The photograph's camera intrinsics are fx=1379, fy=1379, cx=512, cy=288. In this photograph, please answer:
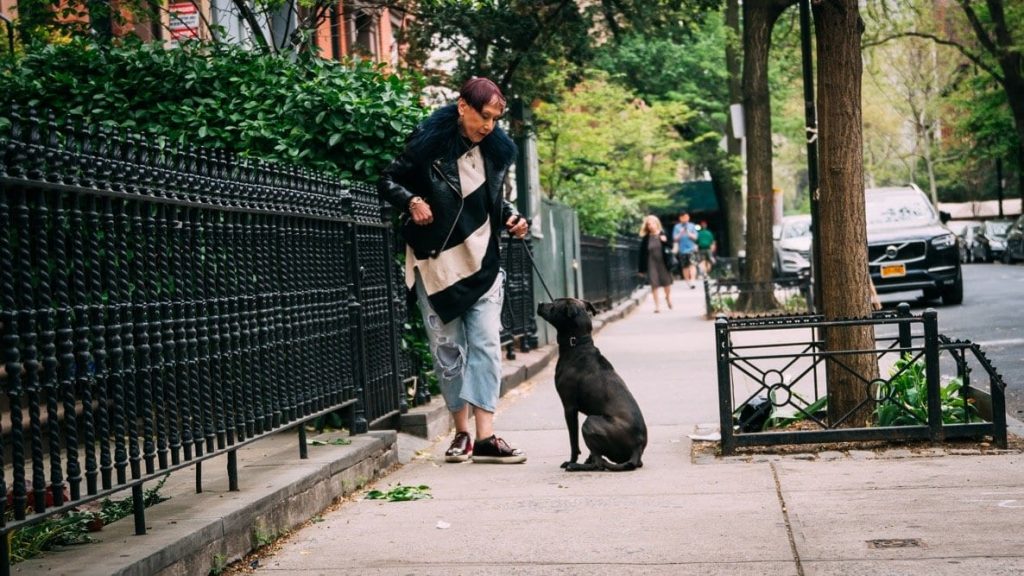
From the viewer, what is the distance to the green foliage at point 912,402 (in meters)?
7.73

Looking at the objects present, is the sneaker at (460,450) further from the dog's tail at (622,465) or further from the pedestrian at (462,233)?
the dog's tail at (622,465)

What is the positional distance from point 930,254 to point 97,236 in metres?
19.4

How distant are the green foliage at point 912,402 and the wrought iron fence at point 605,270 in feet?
43.9

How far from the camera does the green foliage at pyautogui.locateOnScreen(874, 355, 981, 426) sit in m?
7.73

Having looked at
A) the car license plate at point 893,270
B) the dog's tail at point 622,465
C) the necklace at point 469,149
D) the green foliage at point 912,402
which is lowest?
the dog's tail at point 622,465

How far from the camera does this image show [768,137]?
22109 mm

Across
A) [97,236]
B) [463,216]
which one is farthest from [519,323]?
[97,236]

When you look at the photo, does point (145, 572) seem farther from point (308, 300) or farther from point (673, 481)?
point (673, 481)

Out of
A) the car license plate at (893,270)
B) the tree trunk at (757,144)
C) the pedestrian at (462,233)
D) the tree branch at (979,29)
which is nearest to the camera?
the pedestrian at (462,233)

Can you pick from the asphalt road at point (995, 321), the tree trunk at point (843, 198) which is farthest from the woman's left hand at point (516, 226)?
the asphalt road at point (995, 321)

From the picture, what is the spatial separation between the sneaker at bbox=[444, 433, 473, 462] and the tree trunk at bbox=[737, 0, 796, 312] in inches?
547

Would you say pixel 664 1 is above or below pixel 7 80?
above

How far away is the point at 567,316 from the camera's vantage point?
761 cm

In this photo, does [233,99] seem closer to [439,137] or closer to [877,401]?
[439,137]
